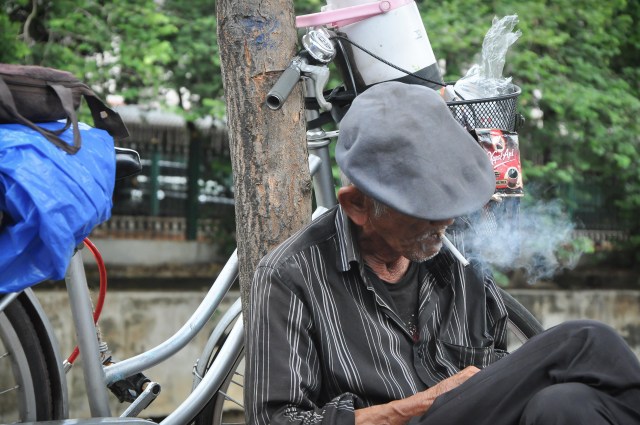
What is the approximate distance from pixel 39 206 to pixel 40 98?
0.39 m

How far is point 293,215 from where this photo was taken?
2.74m

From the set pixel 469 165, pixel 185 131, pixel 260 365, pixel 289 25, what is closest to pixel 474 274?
pixel 469 165

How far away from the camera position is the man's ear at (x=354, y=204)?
2.21m

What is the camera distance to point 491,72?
9.86 feet

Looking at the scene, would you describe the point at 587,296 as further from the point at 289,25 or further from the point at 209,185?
the point at 289,25

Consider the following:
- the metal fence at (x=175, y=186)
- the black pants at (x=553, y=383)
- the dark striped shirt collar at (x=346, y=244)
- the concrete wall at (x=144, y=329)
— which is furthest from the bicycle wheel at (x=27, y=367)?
the metal fence at (x=175, y=186)

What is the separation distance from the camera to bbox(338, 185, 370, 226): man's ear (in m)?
2.21

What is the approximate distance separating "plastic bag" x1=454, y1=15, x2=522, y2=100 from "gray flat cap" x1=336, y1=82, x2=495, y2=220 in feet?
2.74

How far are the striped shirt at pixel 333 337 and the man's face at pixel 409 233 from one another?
10 cm

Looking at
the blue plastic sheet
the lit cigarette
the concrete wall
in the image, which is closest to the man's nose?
the lit cigarette

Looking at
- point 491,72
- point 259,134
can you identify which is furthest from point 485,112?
point 259,134

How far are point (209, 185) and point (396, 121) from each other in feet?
16.8

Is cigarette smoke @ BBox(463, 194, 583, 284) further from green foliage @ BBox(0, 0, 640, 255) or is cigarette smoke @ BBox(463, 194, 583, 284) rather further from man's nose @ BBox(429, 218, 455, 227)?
green foliage @ BBox(0, 0, 640, 255)

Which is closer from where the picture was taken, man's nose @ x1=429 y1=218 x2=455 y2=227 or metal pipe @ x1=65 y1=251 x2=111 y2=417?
man's nose @ x1=429 y1=218 x2=455 y2=227
